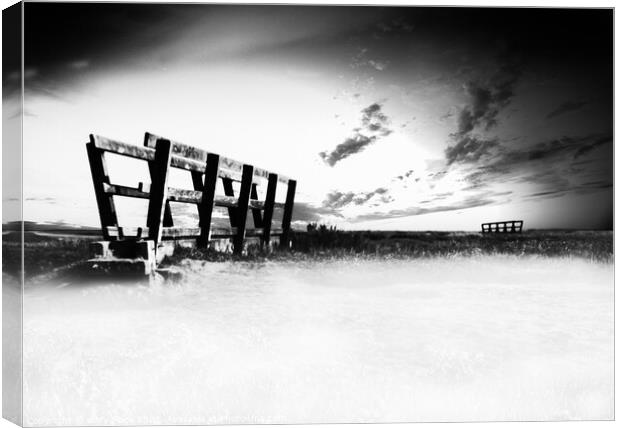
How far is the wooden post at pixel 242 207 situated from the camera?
277 inches

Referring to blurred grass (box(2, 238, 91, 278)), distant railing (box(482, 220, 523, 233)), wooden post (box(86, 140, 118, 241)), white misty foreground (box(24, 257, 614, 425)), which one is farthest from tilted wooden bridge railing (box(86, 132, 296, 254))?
distant railing (box(482, 220, 523, 233))

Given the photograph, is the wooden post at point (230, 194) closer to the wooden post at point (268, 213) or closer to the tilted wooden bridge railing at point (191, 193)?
the tilted wooden bridge railing at point (191, 193)

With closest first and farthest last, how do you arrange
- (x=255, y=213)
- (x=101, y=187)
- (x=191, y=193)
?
1. (x=101, y=187)
2. (x=191, y=193)
3. (x=255, y=213)

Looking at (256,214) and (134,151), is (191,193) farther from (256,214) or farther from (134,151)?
(256,214)

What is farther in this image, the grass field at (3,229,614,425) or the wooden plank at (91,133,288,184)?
the grass field at (3,229,614,425)

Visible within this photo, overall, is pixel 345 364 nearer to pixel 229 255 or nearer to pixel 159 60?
pixel 229 255

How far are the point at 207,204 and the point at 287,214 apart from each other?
3.71ft

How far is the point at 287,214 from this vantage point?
745 centimetres

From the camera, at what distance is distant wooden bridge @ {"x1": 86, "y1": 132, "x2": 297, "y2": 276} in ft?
17.9

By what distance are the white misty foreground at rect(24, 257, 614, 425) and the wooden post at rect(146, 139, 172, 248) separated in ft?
1.93

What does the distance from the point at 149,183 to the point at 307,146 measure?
5.08 feet

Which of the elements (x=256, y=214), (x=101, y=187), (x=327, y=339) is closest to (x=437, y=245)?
(x=327, y=339)

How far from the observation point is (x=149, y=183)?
595 centimetres

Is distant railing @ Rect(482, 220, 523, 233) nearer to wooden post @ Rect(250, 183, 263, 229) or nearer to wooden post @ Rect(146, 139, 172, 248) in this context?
wooden post @ Rect(250, 183, 263, 229)
